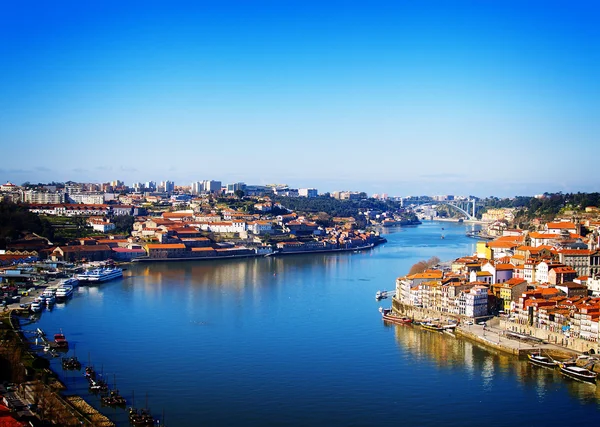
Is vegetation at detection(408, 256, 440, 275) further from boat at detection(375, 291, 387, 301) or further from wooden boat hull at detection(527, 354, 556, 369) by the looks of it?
wooden boat hull at detection(527, 354, 556, 369)

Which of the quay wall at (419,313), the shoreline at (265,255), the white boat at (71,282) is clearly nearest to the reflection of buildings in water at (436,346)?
the quay wall at (419,313)

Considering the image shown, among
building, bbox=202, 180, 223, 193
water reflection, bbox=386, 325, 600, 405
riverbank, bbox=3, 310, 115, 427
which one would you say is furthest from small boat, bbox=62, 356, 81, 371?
building, bbox=202, 180, 223, 193

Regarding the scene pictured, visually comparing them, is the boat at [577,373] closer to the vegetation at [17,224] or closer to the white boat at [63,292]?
the white boat at [63,292]

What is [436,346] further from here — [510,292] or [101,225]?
[101,225]

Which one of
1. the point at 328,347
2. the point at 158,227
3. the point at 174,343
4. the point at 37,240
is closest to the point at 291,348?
the point at 328,347

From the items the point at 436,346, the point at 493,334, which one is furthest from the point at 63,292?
the point at 493,334
